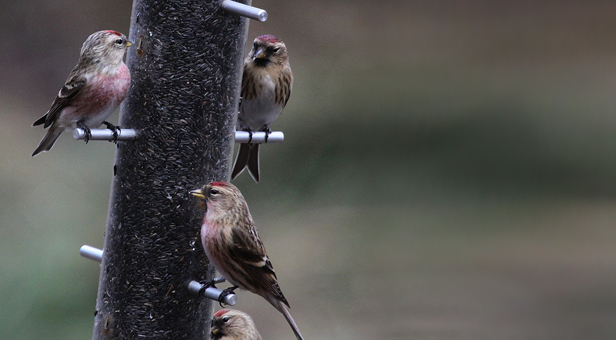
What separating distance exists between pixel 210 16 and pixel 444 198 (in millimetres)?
7701

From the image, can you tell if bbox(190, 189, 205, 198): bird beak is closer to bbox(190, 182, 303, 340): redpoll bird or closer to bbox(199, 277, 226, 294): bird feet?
bbox(190, 182, 303, 340): redpoll bird

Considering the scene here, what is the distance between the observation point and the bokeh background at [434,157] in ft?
32.8

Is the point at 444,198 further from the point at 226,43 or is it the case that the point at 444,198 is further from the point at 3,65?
the point at 226,43

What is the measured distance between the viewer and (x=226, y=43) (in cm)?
369

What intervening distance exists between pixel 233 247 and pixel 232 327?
568mm

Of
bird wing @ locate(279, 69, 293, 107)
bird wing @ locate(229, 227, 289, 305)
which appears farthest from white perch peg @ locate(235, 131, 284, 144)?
bird wing @ locate(279, 69, 293, 107)

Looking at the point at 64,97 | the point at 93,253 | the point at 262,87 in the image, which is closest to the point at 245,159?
the point at 262,87

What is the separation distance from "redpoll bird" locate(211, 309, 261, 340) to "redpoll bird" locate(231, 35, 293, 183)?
93 centimetres

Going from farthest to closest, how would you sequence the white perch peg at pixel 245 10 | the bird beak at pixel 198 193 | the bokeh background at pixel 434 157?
the bokeh background at pixel 434 157
the bird beak at pixel 198 193
the white perch peg at pixel 245 10

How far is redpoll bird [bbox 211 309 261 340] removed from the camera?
3793 millimetres

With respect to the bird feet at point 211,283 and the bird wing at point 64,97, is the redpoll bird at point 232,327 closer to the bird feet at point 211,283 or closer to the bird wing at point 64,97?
the bird feet at point 211,283

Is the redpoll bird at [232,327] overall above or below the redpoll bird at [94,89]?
below

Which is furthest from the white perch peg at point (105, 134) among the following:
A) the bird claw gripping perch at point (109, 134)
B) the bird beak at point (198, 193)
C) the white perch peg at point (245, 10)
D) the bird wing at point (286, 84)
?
the bird wing at point (286, 84)

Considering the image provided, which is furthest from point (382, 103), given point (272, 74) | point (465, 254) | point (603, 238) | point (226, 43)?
point (226, 43)
